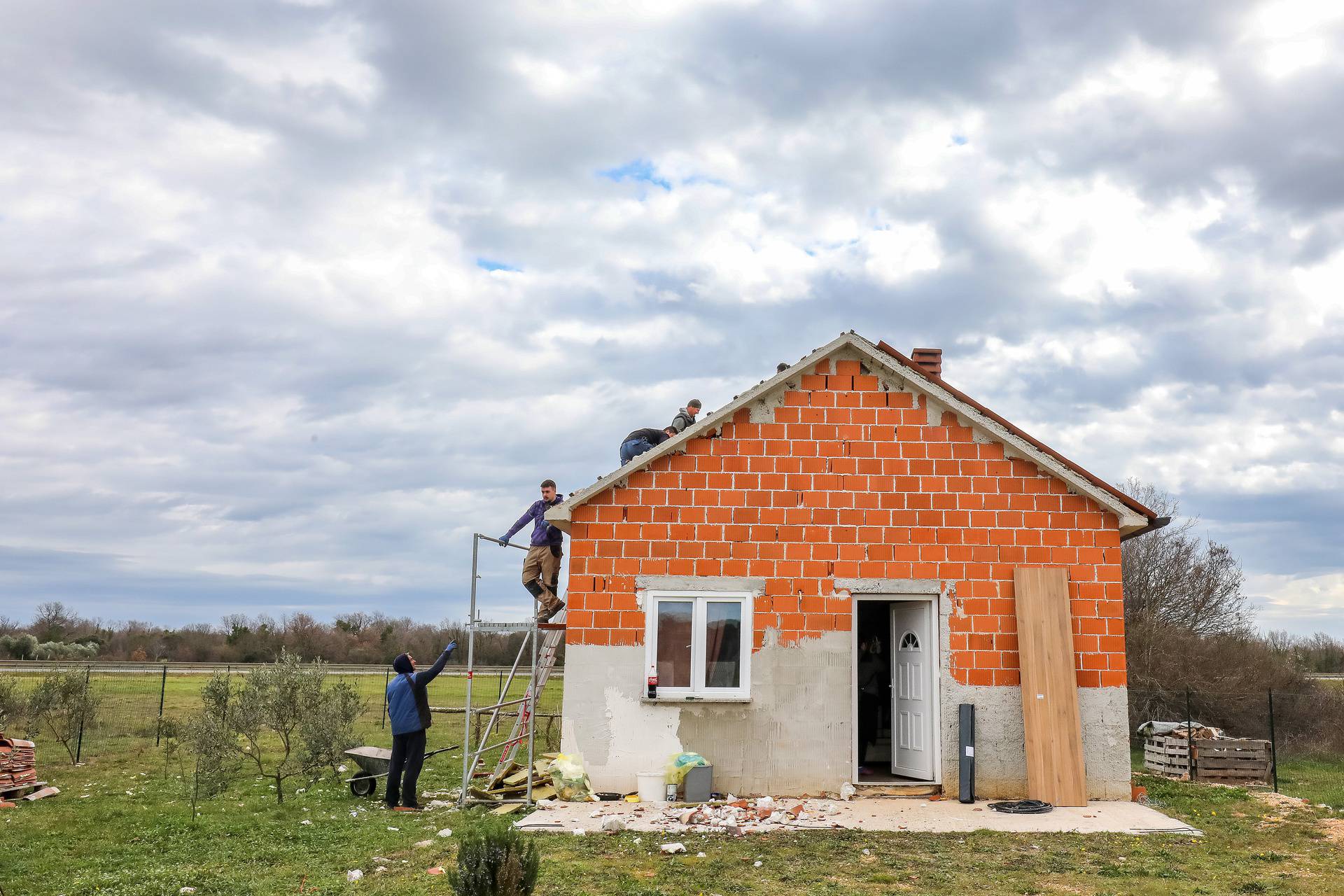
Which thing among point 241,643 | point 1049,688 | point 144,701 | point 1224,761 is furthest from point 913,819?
point 241,643

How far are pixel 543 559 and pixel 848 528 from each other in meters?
4.34

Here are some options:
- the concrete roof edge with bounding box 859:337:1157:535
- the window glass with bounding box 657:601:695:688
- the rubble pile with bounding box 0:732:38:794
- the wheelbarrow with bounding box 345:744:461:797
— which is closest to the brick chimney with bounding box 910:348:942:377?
the concrete roof edge with bounding box 859:337:1157:535

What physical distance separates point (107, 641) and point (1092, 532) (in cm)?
5421

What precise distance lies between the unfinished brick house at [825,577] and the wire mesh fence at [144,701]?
228 centimetres

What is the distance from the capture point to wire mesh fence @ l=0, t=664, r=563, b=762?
1842 centimetres

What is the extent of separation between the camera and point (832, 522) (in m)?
13.1

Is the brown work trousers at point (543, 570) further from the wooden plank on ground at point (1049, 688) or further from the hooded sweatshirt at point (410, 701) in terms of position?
the wooden plank on ground at point (1049, 688)

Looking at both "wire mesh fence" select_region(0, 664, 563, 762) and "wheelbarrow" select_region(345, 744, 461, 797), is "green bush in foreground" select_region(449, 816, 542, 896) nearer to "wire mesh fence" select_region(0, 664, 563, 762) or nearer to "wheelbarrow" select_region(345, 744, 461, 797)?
"wire mesh fence" select_region(0, 664, 563, 762)

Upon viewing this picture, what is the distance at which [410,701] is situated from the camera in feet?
42.0

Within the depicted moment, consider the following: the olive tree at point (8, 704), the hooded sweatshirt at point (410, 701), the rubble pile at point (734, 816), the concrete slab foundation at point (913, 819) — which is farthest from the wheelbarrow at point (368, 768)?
the olive tree at point (8, 704)

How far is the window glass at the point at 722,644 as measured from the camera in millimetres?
12789

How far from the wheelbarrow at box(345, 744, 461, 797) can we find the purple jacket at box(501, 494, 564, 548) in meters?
3.16

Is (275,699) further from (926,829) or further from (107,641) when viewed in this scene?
(107,641)

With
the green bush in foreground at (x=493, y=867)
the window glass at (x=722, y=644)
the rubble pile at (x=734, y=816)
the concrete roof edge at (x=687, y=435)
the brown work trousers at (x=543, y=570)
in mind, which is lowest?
the rubble pile at (x=734, y=816)
